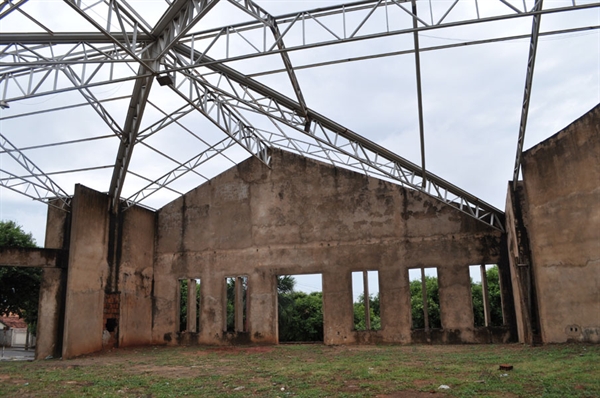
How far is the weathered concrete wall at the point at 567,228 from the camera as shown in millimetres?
13172

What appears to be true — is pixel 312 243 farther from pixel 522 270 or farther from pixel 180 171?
pixel 522 270

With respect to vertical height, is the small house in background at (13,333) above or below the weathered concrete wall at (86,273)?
below

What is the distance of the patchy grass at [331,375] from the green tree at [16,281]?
9255mm

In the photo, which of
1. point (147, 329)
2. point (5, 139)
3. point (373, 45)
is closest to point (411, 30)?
point (373, 45)

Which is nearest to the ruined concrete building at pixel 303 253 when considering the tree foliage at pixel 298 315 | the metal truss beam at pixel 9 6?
the metal truss beam at pixel 9 6

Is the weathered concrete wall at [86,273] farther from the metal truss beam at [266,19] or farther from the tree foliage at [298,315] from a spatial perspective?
the tree foliage at [298,315]

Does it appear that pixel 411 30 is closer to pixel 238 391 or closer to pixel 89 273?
pixel 238 391

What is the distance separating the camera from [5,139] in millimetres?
17562

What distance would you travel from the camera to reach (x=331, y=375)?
10.3m

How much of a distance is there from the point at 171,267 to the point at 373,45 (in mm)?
13665

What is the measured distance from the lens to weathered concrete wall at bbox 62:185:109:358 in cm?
1770

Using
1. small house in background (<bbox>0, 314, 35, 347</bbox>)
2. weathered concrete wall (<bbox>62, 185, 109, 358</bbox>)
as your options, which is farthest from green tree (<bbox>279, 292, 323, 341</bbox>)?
small house in background (<bbox>0, 314, 35, 347</bbox>)

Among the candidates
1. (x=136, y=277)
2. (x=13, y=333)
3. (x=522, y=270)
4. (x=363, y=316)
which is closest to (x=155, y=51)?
(x=136, y=277)

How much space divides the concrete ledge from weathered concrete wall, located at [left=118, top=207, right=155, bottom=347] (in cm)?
274
